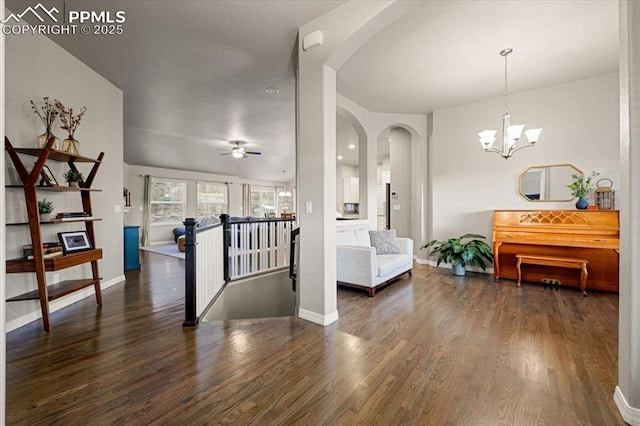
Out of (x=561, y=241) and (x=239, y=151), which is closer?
(x=561, y=241)

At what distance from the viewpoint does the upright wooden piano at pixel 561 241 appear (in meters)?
3.60

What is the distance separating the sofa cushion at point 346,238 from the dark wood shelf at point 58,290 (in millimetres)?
2976

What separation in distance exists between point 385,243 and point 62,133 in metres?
4.49

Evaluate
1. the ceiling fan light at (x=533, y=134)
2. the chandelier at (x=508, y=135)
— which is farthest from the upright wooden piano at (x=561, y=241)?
the ceiling fan light at (x=533, y=134)

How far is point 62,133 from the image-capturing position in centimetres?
318

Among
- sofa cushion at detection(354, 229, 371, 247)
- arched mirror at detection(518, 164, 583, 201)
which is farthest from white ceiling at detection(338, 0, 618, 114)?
sofa cushion at detection(354, 229, 371, 247)

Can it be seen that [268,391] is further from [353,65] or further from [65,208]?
[353,65]

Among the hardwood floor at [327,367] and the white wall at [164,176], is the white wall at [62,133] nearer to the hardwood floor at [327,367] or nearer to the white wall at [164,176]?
the hardwood floor at [327,367]

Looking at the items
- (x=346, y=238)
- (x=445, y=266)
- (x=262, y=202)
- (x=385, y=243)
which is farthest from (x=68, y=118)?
(x=262, y=202)

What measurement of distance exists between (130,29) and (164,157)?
6.13 meters

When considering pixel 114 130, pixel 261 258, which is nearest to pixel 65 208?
pixel 114 130

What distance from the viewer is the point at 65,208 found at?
10.6ft

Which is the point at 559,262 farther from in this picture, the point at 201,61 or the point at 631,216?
the point at 201,61

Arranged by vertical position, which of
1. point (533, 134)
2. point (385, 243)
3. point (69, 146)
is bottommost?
point (385, 243)
